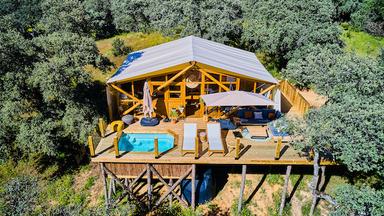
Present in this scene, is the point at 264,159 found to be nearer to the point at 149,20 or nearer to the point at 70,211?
the point at 70,211

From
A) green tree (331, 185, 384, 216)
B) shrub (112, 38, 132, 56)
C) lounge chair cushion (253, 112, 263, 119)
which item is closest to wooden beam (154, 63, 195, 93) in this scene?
lounge chair cushion (253, 112, 263, 119)

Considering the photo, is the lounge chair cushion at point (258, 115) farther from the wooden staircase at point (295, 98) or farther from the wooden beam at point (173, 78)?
the wooden beam at point (173, 78)

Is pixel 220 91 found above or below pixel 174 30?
below

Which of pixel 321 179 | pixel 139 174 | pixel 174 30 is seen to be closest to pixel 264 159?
pixel 321 179

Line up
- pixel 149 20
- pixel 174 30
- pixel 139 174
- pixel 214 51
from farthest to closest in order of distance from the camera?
pixel 149 20 < pixel 174 30 < pixel 214 51 < pixel 139 174

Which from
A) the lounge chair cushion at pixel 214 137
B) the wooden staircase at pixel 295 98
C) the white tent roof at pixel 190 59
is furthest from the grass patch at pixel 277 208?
the white tent roof at pixel 190 59

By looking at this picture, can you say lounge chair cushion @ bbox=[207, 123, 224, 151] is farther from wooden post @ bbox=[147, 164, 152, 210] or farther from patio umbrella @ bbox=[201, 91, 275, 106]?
wooden post @ bbox=[147, 164, 152, 210]
